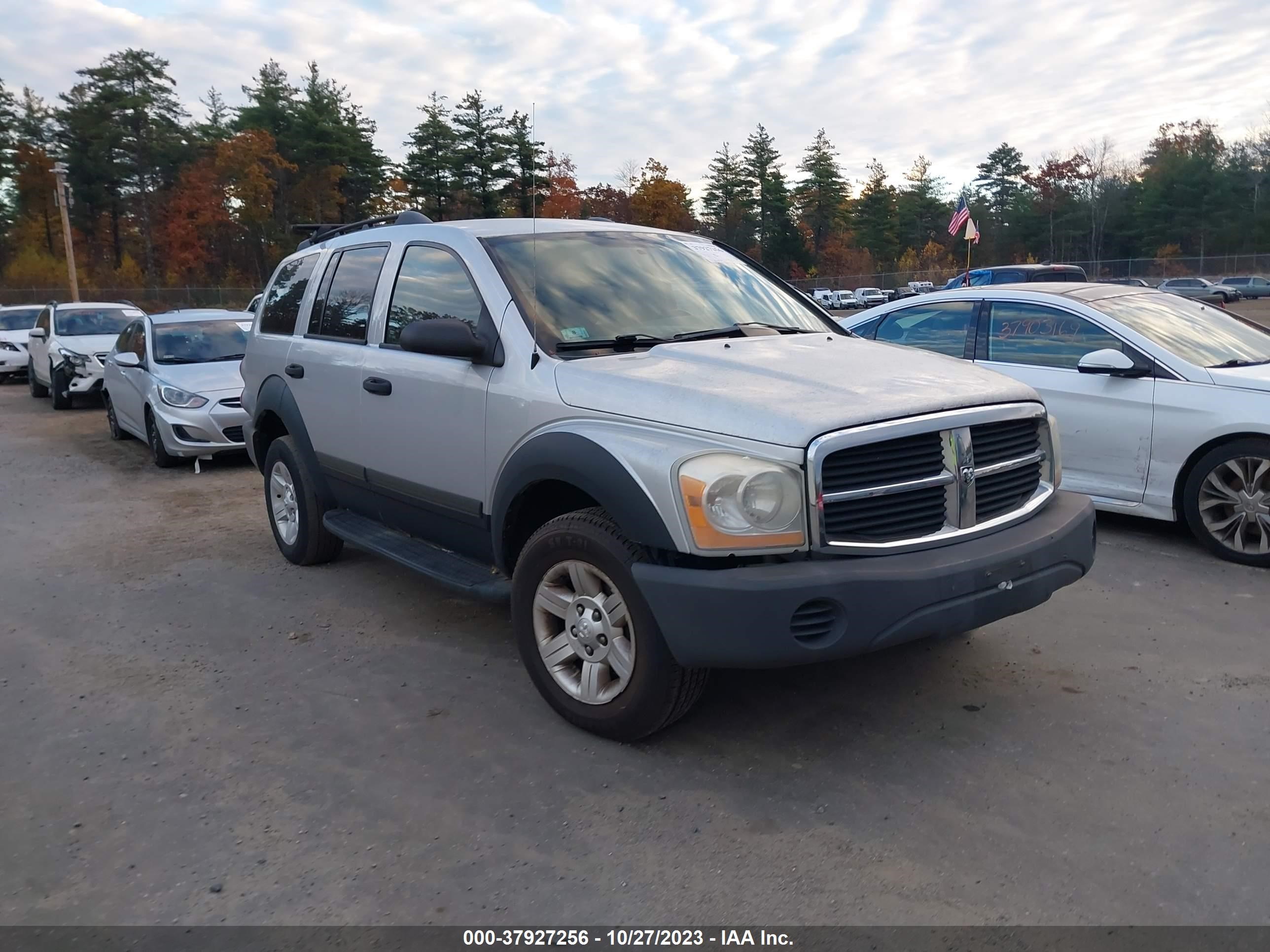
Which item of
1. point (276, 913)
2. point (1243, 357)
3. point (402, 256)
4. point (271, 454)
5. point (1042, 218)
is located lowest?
point (276, 913)

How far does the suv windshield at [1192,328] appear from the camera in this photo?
6348 mm

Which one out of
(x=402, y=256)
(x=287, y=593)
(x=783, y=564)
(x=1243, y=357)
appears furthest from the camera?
(x=1243, y=357)

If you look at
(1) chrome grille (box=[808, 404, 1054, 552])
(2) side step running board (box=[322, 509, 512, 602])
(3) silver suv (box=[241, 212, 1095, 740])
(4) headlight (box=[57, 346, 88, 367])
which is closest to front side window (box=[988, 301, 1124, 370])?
(3) silver suv (box=[241, 212, 1095, 740])

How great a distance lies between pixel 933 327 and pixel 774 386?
14.4ft

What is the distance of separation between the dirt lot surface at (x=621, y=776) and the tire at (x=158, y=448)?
16.7ft

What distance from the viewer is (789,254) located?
211 ft

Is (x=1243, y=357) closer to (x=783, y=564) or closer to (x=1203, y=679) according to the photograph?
(x=1203, y=679)

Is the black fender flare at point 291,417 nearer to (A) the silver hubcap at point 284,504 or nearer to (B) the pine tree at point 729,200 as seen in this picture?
(A) the silver hubcap at point 284,504

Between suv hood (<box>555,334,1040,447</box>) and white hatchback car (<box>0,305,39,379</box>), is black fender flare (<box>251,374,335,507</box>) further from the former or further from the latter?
white hatchback car (<box>0,305,39,379</box>)

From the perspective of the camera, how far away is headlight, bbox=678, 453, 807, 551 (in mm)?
3293

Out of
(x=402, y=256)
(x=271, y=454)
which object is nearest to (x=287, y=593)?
(x=271, y=454)

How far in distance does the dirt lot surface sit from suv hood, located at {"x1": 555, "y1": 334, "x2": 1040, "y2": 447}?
1267mm

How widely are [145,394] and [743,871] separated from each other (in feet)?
32.2
